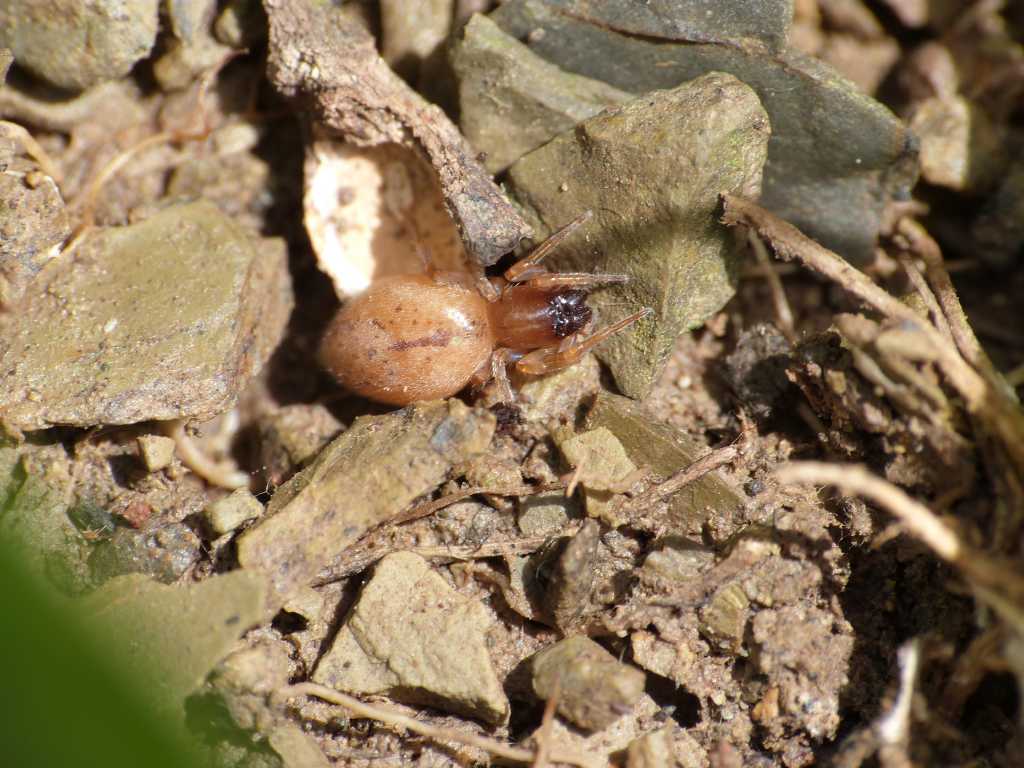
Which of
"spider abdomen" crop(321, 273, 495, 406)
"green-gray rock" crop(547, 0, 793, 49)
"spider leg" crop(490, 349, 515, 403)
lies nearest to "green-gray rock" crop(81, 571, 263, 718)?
"spider abdomen" crop(321, 273, 495, 406)

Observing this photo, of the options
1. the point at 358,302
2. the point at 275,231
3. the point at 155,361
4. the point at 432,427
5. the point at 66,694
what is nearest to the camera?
the point at 66,694

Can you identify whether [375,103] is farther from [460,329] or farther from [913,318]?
[913,318]

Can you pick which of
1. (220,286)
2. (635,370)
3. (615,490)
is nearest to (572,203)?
(635,370)

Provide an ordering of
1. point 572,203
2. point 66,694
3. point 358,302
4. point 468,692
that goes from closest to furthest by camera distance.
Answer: point 66,694 → point 468,692 → point 572,203 → point 358,302

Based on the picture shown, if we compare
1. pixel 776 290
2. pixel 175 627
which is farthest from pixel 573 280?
pixel 175 627

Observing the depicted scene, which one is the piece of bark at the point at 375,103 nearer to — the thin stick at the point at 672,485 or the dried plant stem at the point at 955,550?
the thin stick at the point at 672,485

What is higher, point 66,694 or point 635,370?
point 66,694

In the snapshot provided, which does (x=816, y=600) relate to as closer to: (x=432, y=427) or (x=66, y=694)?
(x=432, y=427)
